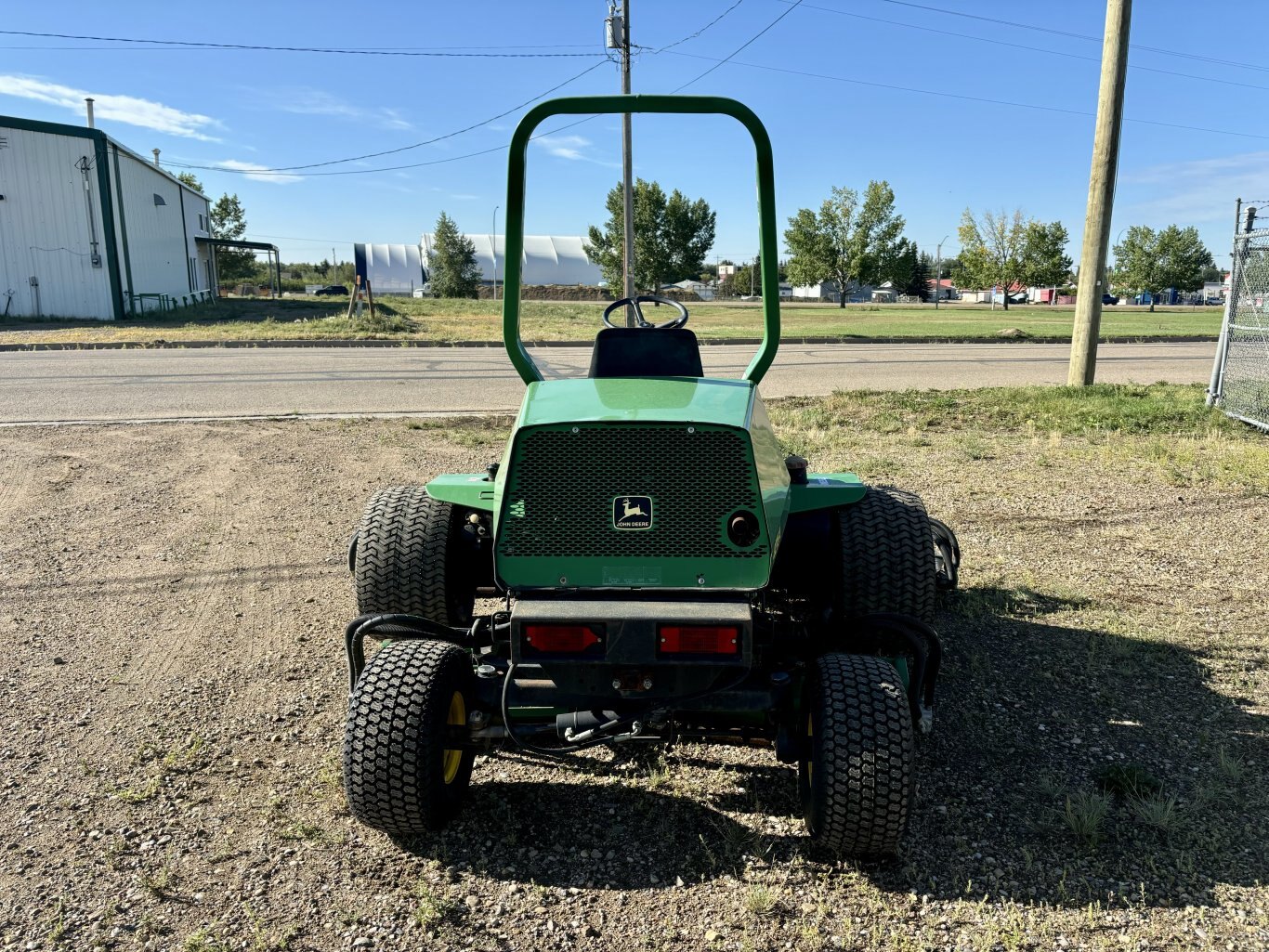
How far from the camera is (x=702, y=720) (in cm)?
301

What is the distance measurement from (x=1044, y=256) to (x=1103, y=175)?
88.5 feet

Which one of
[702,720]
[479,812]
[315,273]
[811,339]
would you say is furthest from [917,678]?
[315,273]

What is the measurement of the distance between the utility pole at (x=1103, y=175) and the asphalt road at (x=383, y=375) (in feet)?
8.64

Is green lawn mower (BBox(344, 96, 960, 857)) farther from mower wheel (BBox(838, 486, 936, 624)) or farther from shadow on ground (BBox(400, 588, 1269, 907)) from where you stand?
mower wheel (BBox(838, 486, 936, 624))

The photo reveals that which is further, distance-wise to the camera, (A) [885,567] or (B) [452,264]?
(B) [452,264]

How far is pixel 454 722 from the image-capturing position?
124 inches

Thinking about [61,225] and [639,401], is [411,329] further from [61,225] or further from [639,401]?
[639,401]

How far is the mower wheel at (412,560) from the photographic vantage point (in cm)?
391

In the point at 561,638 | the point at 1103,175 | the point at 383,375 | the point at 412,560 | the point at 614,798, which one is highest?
the point at 1103,175

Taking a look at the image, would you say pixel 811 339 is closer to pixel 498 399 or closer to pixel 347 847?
pixel 498 399

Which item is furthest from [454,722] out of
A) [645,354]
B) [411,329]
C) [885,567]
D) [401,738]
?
[411,329]

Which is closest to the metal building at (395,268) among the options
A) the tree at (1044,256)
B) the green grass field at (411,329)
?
the green grass field at (411,329)

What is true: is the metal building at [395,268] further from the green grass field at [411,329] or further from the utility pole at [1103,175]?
the utility pole at [1103,175]

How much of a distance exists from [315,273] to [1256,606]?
102505 mm
